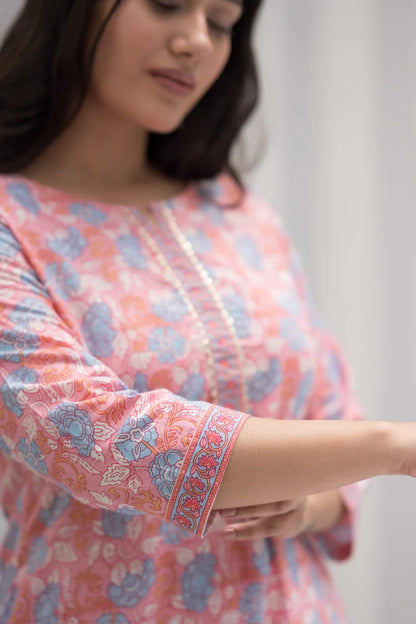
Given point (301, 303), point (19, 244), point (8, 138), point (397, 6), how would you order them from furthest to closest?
1. point (397, 6)
2. point (301, 303)
3. point (8, 138)
4. point (19, 244)

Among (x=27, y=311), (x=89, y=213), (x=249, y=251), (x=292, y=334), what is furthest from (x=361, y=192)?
(x=27, y=311)

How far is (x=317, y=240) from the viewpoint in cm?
178

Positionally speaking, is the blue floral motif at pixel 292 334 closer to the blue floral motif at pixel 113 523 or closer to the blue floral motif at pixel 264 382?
the blue floral motif at pixel 264 382

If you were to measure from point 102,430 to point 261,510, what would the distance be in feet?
0.71

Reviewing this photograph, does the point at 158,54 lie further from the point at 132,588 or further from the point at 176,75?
the point at 132,588

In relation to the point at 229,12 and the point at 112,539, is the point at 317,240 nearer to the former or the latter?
the point at 229,12

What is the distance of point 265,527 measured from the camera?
103 centimetres

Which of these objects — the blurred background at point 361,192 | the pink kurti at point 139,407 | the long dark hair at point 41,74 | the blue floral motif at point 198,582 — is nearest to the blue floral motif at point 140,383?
the pink kurti at point 139,407

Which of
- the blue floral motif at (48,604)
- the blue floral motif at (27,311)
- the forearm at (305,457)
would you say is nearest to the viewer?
the forearm at (305,457)

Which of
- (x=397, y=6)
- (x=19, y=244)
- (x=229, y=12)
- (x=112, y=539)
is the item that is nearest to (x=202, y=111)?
(x=229, y=12)

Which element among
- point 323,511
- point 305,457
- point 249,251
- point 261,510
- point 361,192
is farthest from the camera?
point 361,192

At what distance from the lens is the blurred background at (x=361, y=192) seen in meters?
1.71

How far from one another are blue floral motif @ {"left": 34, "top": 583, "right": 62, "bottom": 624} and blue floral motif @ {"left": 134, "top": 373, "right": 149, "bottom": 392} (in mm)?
272

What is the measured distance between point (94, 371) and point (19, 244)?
0.74 feet
